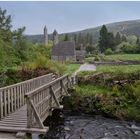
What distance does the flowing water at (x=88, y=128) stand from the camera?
415 inches

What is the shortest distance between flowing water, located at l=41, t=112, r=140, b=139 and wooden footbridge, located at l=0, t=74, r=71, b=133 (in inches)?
40.0

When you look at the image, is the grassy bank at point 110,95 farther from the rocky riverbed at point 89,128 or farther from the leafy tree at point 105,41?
the leafy tree at point 105,41

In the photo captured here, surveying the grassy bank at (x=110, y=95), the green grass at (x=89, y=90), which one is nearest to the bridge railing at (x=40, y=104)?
the grassy bank at (x=110, y=95)

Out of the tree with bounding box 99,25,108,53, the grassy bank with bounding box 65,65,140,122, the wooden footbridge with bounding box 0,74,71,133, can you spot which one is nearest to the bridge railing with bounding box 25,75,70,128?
the wooden footbridge with bounding box 0,74,71,133

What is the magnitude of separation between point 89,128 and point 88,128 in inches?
1.6

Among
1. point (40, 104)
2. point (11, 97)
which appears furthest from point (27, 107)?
point (11, 97)

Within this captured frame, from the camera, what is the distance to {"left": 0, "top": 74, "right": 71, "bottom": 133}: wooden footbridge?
7.56 meters

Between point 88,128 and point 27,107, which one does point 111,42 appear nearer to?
point 88,128

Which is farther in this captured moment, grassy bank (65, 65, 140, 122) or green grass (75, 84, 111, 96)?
green grass (75, 84, 111, 96)

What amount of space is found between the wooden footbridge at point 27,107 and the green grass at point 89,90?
3355 mm

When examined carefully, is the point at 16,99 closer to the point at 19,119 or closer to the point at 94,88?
the point at 19,119

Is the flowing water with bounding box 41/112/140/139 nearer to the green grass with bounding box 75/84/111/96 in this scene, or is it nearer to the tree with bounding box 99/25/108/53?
the green grass with bounding box 75/84/111/96

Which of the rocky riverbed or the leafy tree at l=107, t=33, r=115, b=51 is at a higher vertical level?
the leafy tree at l=107, t=33, r=115, b=51

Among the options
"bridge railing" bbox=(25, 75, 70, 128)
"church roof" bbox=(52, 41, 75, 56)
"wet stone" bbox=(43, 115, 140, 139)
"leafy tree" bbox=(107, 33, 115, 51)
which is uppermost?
"leafy tree" bbox=(107, 33, 115, 51)
